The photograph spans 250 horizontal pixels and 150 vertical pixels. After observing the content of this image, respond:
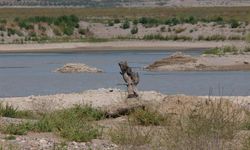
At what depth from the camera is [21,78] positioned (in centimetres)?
3756

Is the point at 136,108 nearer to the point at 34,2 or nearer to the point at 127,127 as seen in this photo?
the point at 127,127

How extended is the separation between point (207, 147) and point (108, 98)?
12.4 m

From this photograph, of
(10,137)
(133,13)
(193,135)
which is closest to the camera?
(193,135)

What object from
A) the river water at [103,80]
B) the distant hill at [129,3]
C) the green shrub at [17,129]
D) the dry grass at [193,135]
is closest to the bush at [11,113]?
the green shrub at [17,129]

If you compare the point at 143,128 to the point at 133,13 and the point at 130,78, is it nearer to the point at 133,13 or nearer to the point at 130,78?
the point at 130,78

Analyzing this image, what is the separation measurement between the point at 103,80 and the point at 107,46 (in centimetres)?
3080

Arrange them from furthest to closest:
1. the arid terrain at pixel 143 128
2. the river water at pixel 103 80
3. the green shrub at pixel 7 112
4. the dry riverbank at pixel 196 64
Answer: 1. the dry riverbank at pixel 196 64
2. the river water at pixel 103 80
3. the green shrub at pixel 7 112
4. the arid terrain at pixel 143 128

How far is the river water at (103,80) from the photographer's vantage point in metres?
30.8

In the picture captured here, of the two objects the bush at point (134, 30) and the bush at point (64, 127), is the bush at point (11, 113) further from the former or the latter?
the bush at point (134, 30)

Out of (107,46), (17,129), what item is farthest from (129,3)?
(17,129)

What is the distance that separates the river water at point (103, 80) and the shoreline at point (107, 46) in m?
11.7

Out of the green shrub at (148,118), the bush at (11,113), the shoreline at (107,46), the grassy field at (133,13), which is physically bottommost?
the grassy field at (133,13)

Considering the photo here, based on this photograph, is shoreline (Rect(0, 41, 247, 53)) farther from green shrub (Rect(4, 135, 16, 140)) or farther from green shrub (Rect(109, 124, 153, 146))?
green shrub (Rect(109, 124, 153, 146))

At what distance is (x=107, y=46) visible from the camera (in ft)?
218
